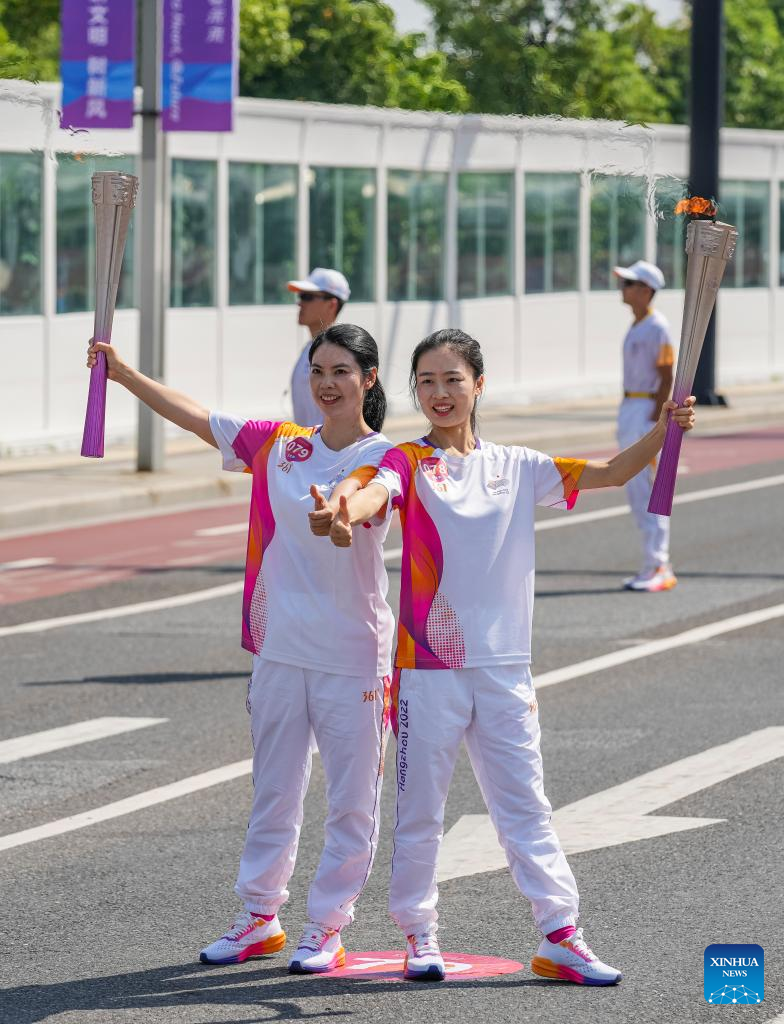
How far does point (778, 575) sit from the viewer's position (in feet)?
48.4

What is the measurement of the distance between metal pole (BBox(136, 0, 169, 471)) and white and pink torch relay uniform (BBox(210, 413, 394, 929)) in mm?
14179

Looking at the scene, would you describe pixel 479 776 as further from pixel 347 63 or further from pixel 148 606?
pixel 347 63

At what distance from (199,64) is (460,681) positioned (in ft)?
51.0

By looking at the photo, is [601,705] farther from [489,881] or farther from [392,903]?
[392,903]

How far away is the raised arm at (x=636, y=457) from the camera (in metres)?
5.84

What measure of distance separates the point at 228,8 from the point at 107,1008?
610 inches

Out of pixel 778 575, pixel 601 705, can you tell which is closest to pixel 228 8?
pixel 778 575

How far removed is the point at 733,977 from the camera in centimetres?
569

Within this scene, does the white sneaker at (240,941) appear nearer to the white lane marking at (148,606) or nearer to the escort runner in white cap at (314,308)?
the escort runner in white cap at (314,308)

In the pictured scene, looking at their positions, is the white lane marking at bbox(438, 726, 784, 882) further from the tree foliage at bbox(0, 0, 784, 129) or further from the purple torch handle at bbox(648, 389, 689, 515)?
the tree foliage at bbox(0, 0, 784, 129)

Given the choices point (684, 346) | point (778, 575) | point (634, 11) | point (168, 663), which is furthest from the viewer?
point (634, 11)

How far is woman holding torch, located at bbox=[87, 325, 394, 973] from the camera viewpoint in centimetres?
589

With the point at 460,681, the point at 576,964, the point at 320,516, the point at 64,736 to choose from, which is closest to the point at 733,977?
the point at 576,964

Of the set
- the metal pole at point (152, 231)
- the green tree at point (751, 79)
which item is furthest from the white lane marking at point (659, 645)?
the green tree at point (751, 79)
